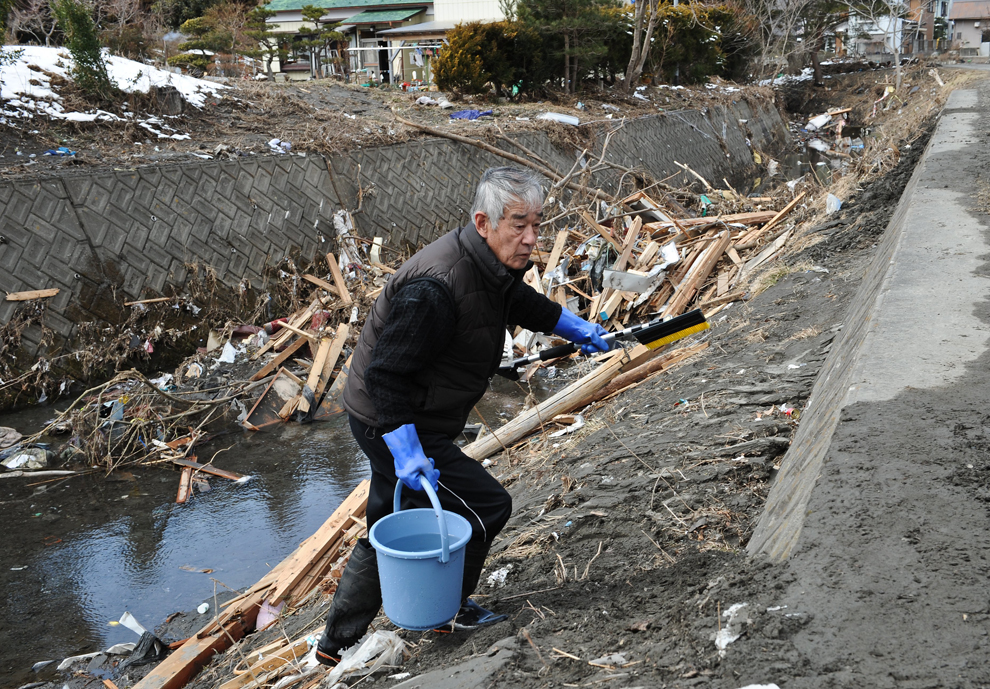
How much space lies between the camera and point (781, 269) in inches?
297

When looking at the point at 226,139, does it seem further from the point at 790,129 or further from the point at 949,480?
the point at 790,129

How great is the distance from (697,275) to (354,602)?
22.0 feet

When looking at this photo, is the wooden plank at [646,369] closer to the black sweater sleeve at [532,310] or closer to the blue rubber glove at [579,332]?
the blue rubber glove at [579,332]

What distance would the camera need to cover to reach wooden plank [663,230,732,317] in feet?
27.7


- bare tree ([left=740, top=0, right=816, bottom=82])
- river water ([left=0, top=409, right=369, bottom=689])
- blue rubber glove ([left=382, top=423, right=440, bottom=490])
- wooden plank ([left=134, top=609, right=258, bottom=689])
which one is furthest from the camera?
bare tree ([left=740, top=0, right=816, bottom=82])

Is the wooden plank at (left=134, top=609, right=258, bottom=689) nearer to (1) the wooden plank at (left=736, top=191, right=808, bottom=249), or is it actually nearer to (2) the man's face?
(2) the man's face

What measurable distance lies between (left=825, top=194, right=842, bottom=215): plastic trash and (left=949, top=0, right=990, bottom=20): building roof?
233 ft

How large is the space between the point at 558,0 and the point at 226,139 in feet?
38.9

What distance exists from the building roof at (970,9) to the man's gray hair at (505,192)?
3096 inches

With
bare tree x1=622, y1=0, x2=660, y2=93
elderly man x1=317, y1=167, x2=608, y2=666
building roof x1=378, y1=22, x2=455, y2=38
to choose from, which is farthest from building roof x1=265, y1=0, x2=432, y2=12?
elderly man x1=317, y1=167, x2=608, y2=666

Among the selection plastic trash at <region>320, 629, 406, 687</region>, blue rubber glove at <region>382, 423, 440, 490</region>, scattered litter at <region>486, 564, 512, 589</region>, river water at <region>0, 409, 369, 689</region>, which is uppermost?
blue rubber glove at <region>382, 423, 440, 490</region>

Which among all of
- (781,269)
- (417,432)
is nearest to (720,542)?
(417,432)

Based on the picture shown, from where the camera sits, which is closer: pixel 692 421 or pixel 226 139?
pixel 692 421

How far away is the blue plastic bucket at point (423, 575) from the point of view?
103 inches
